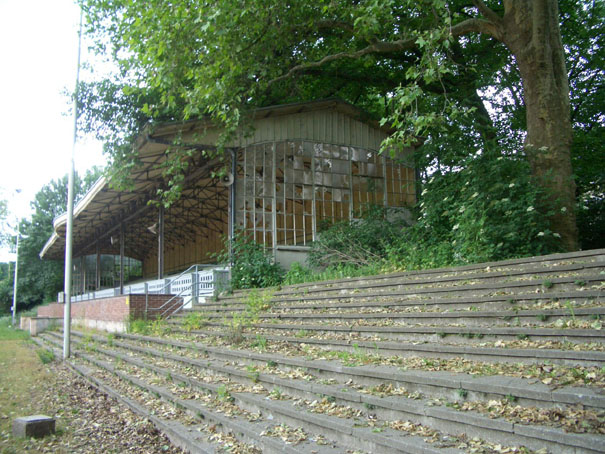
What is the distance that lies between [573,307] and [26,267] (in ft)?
171

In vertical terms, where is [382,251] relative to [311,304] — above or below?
above

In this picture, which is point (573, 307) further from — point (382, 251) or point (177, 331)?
point (177, 331)

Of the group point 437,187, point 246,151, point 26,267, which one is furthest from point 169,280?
point 26,267

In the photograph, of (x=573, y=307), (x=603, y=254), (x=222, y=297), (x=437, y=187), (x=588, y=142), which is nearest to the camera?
(x=573, y=307)

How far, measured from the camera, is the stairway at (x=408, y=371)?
387cm

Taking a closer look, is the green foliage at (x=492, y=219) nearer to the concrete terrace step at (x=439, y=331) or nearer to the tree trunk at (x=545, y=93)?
the tree trunk at (x=545, y=93)

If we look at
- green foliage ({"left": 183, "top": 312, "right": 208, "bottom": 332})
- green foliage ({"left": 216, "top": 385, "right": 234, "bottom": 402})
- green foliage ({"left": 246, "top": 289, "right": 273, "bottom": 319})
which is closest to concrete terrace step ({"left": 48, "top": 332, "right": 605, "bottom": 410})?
green foliage ({"left": 216, "top": 385, "right": 234, "bottom": 402})

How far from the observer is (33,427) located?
6.18 meters

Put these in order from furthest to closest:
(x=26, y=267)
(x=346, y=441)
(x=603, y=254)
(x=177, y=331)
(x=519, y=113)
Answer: (x=26, y=267), (x=519, y=113), (x=177, y=331), (x=603, y=254), (x=346, y=441)

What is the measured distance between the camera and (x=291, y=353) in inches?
292

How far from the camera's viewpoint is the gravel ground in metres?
5.86

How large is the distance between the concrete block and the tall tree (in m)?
6.69

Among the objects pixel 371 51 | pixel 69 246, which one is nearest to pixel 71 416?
pixel 69 246

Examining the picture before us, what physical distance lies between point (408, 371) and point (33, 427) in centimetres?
468
